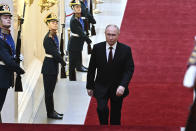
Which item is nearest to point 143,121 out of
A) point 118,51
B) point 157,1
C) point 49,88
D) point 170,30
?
point 49,88

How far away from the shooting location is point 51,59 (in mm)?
8602

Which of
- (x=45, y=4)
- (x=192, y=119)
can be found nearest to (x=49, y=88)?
(x=45, y=4)

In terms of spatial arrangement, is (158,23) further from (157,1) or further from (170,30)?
(157,1)

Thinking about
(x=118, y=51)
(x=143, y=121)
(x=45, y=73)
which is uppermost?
(x=118, y=51)

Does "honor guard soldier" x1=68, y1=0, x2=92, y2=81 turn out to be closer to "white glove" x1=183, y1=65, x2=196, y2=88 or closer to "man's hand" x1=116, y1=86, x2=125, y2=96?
"man's hand" x1=116, y1=86, x2=125, y2=96

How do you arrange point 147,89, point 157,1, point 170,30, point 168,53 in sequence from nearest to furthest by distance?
point 147,89
point 168,53
point 170,30
point 157,1

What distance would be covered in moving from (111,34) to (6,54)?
47.0 inches

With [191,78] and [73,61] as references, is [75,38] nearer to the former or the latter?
[73,61]

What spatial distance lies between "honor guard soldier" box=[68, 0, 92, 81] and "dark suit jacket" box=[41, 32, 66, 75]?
84.6 inches

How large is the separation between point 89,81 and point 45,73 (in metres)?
1.92

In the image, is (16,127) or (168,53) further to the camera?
(168,53)

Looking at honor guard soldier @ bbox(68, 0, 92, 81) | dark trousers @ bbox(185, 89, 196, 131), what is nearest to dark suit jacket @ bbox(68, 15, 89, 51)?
honor guard soldier @ bbox(68, 0, 92, 81)

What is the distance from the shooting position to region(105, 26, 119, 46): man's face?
20.7ft

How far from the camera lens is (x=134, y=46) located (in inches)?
489
